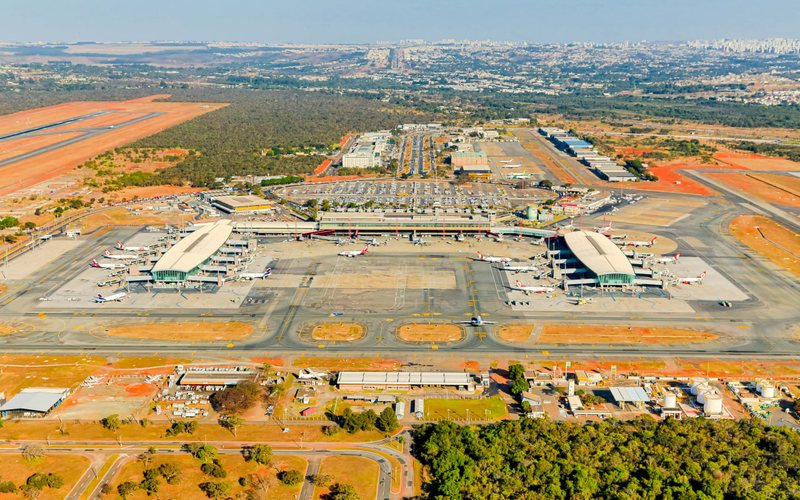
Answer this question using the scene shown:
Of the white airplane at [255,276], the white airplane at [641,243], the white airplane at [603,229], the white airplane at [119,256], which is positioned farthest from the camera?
the white airplane at [603,229]

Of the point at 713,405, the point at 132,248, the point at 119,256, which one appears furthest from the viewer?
the point at 132,248

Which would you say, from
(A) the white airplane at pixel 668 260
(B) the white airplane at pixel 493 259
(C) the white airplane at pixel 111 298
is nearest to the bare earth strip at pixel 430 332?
(B) the white airplane at pixel 493 259

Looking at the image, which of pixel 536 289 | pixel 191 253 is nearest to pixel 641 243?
Result: pixel 536 289

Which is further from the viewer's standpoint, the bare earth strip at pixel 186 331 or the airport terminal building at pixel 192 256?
the airport terminal building at pixel 192 256

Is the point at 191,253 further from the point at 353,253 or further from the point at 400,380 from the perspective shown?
the point at 400,380

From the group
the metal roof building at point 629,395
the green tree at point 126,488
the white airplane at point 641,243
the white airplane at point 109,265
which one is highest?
the white airplane at point 641,243

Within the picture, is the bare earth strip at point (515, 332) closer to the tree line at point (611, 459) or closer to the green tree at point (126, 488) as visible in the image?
the tree line at point (611, 459)
